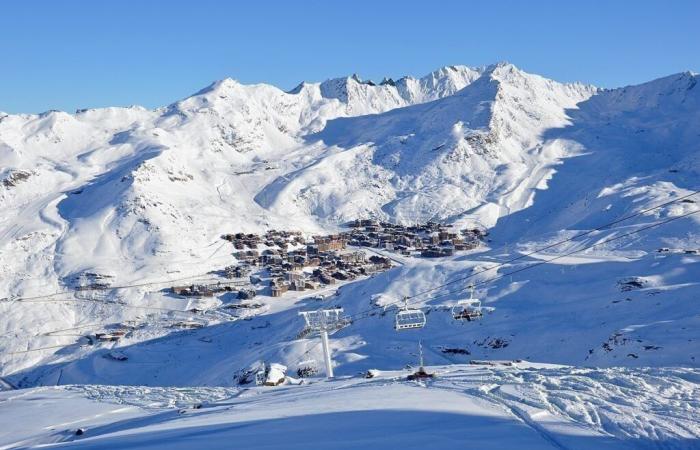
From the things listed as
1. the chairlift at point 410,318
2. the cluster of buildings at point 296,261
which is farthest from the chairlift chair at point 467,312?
the cluster of buildings at point 296,261

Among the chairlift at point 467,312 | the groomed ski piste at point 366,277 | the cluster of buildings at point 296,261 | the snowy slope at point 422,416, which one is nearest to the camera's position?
the snowy slope at point 422,416

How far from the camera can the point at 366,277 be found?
65750mm

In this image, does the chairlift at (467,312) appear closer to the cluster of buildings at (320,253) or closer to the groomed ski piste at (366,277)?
the groomed ski piste at (366,277)

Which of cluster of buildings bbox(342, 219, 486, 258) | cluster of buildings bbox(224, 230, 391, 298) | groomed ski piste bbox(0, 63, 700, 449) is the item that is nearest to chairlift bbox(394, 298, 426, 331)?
groomed ski piste bbox(0, 63, 700, 449)

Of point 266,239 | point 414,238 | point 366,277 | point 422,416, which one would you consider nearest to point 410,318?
point 422,416

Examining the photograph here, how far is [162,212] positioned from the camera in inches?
3083

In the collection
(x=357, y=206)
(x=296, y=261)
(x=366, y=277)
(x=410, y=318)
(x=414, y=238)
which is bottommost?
(x=410, y=318)

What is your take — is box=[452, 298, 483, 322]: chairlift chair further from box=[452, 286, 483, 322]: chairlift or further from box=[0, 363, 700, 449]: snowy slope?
box=[0, 363, 700, 449]: snowy slope

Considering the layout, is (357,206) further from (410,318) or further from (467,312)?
(410,318)

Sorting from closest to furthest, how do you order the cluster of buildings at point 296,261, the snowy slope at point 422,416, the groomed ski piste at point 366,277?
the snowy slope at point 422,416 < the groomed ski piste at point 366,277 < the cluster of buildings at point 296,261

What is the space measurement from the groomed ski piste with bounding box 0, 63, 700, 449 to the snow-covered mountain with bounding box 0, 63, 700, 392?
32 centimetres

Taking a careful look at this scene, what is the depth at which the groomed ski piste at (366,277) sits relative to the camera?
13.9 metres

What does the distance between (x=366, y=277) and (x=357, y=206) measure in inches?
1140

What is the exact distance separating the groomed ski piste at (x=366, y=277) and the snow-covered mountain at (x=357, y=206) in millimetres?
316
